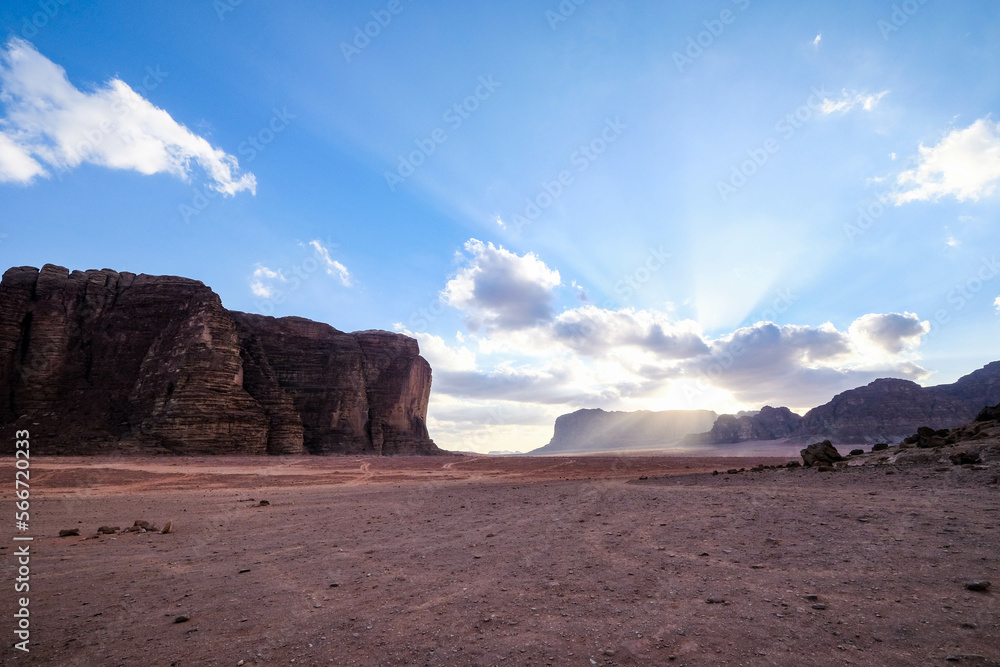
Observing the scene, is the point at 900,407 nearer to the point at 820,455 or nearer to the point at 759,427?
the point at 759,427

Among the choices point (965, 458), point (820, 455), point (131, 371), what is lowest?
point (820, 455)

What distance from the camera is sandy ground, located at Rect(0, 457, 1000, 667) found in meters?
3.63

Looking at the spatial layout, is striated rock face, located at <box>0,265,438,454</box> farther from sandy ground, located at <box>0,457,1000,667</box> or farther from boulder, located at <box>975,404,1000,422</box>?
boulder, located at <box>975,404,1000,422</box>

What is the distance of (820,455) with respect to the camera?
18.6m

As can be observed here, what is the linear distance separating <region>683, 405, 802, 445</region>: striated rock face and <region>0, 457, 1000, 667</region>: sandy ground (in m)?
116

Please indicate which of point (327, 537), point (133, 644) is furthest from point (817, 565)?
point (327, 537)

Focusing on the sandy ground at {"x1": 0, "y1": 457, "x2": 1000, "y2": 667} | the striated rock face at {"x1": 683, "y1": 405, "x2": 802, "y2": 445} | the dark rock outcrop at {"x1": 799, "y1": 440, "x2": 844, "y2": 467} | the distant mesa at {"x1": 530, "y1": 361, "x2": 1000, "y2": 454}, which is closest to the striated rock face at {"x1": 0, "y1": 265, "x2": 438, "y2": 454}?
the sandy ground at {"x1": 0, "y1": 457, "x2": 1000, "y2": 667}

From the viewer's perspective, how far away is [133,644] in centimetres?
400

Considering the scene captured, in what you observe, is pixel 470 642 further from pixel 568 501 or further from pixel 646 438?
pixel 646 438

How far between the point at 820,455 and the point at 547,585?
61.7 ft

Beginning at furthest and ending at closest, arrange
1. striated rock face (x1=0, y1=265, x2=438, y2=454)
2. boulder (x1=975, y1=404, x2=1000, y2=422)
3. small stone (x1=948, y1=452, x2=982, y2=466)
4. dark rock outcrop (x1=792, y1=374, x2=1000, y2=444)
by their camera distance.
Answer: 1. dark rock outcrop (x1=792, y1=374, x2=1000, y2=444)
2. striated rock face (x1=0, y1=265, x2=438, y2=454)
3. boulder (x1=975, y1=404, x2=1000, y2=422)
4. small stone (x1=948, y1=452, x2=982, y2=466)

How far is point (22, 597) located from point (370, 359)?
6719 centimetres

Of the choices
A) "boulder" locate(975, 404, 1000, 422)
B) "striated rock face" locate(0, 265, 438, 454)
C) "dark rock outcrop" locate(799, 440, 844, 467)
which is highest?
"striated rock face" locate(0, 265, 438, 454)

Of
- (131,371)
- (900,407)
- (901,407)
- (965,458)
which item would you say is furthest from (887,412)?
(131,371)
